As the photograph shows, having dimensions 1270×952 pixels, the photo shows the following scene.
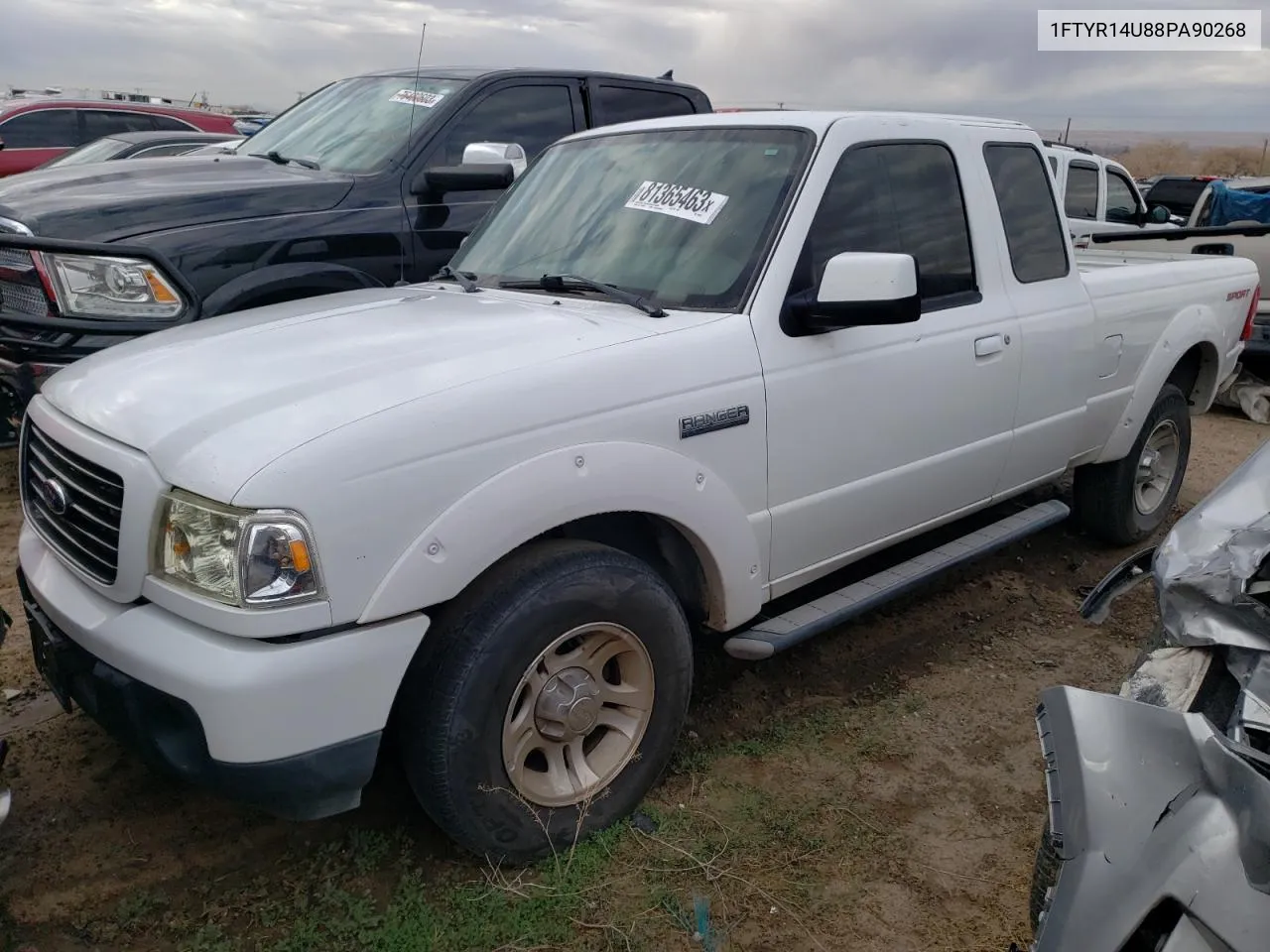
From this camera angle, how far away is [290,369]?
8.45 ft

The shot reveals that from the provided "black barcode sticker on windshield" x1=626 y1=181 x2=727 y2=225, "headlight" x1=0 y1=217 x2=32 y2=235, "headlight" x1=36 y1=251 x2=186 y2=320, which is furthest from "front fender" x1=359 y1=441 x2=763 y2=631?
"headlight" x1=0 y1=217 x2=32 y2=235

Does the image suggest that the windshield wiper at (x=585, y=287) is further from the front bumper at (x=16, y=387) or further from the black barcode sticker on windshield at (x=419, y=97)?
the black barcode sticker on windshield at (x=419, y=97)

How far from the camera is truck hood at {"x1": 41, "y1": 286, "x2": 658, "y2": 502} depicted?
2.26 metres

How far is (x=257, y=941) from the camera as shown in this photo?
2.49 metres

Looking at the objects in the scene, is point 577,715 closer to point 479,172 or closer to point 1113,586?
point 1113,586

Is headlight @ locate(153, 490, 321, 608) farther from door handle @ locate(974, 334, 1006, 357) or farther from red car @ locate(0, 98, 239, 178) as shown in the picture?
red car @ locate(0, 98, 239, 178)

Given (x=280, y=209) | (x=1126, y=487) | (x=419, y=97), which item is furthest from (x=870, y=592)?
(x=419, y=97)

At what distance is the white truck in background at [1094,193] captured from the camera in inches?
364

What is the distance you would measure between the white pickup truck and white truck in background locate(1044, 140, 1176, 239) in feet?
18.9

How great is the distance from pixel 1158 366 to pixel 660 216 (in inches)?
108

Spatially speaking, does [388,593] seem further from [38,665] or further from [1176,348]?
[1176,348]

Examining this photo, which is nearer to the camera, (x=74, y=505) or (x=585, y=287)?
(x=74, y=505)

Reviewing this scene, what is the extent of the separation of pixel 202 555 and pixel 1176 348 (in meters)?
4.41

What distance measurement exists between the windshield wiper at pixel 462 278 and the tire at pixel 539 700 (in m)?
1.23
